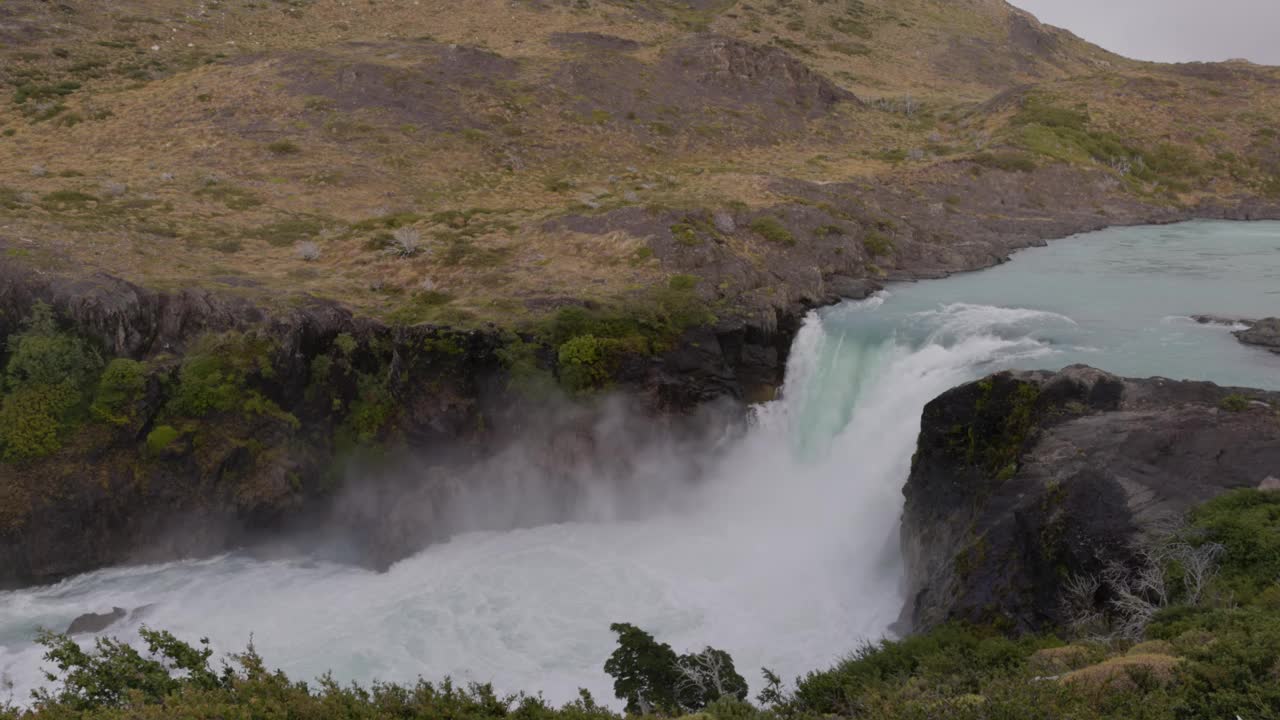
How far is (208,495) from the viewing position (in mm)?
→ 28016

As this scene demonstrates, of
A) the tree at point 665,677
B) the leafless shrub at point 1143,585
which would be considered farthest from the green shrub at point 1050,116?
the tree at point 665,677

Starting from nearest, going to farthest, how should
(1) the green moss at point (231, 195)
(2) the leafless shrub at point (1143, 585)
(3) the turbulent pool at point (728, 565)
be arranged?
(2) the leafless shrub at point (1143, 585) < (3) the turbulent pool at point (728, 565) < (1) the green moss at point (231, 195)

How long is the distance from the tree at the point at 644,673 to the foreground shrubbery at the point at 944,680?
33 millimetres

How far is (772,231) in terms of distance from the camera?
1607 inches

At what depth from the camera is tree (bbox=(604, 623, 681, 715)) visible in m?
18.1

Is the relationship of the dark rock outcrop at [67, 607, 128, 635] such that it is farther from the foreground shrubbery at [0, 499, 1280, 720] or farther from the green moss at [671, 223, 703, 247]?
the green moss at [671, 223, 703, 247]

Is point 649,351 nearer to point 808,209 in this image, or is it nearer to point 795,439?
point 795,439

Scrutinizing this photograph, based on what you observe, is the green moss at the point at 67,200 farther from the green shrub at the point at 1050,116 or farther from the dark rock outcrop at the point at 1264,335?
the green shrub at the point at 1050,116

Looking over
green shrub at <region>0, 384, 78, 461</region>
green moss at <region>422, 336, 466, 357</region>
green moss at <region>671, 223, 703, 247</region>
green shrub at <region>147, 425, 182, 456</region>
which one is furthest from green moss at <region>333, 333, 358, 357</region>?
green moss at <region>671, 223, 703, 247</region>

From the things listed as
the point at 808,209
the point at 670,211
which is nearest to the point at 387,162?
the point at 670,211

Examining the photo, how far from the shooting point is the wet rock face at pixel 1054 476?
17906mm

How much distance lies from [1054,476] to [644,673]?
36.3 feet

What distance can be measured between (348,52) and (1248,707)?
71.8 m

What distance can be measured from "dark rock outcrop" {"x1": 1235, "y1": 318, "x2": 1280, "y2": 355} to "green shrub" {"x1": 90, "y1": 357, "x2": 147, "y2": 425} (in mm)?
39755
